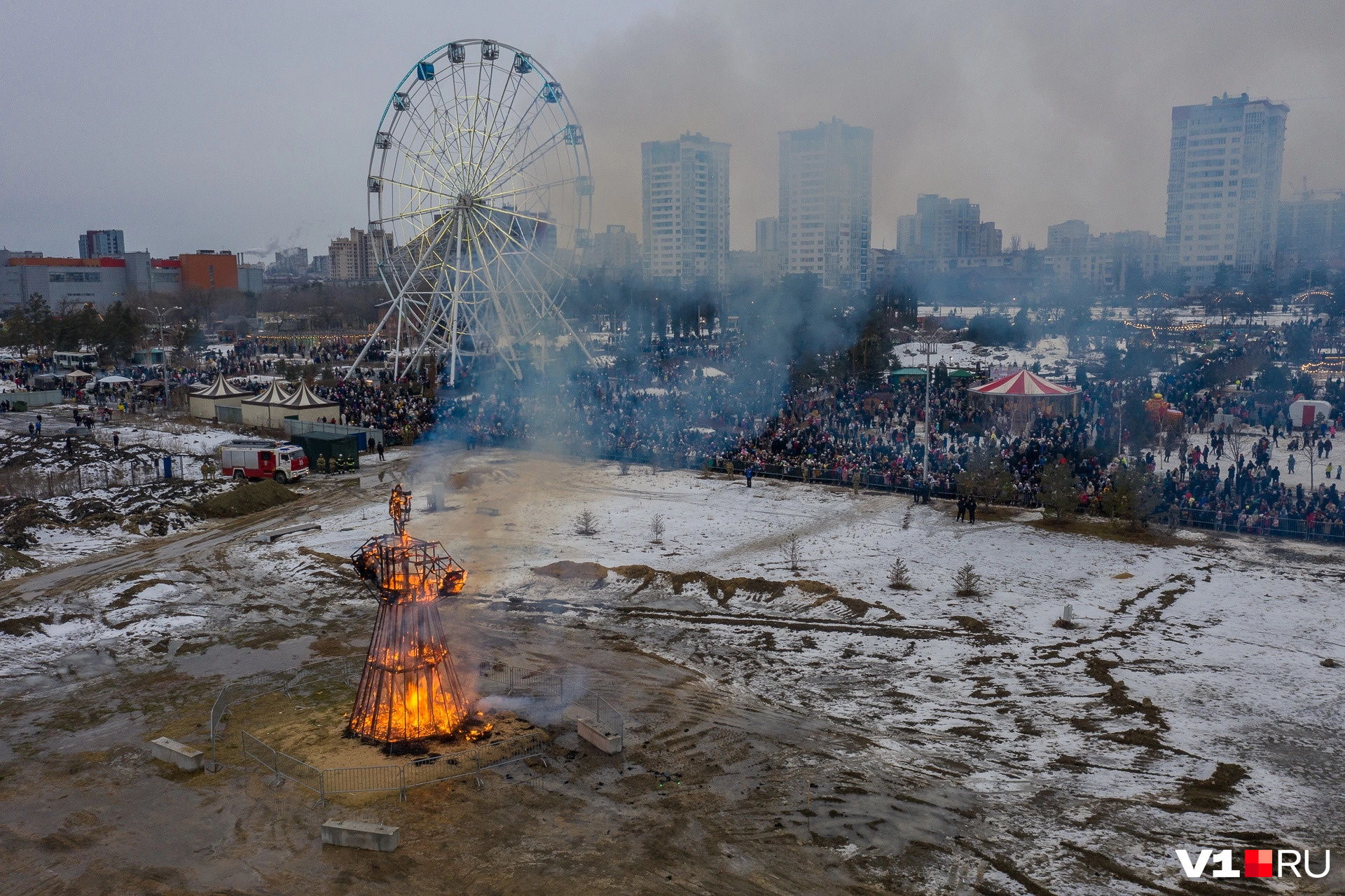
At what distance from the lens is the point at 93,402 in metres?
51.4

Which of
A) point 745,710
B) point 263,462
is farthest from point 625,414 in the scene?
point 745,710

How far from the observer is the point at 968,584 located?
64.9ft

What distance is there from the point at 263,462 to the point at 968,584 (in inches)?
918

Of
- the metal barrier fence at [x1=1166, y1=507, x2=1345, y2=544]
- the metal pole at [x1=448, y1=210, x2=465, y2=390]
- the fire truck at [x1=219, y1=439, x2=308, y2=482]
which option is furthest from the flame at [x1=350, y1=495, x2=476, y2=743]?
the metal pole at [x1=448, y1=210, x2=465, y2=390]

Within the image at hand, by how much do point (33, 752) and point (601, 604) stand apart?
999 centimetres

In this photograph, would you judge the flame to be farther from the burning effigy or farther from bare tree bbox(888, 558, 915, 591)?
bare tree bbox(888, 558, 915, 591)

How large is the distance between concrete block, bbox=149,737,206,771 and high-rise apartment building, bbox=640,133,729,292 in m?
42.2

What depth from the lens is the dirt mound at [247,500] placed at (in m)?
27.8

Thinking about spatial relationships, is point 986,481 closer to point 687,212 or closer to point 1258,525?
point 1258,525

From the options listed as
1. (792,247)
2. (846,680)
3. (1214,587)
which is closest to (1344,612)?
(1214,587)

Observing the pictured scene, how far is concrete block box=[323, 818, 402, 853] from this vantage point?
34.5ft

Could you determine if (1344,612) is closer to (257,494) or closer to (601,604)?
(601,604)

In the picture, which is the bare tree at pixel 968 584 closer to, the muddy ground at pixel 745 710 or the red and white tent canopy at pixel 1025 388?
the muddy ground at pixel 745 710

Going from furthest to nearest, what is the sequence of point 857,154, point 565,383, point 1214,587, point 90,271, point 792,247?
1. point 90,271
2. point 792,247
3. point 857,154
4. point 565,383
5. point 1214,587
